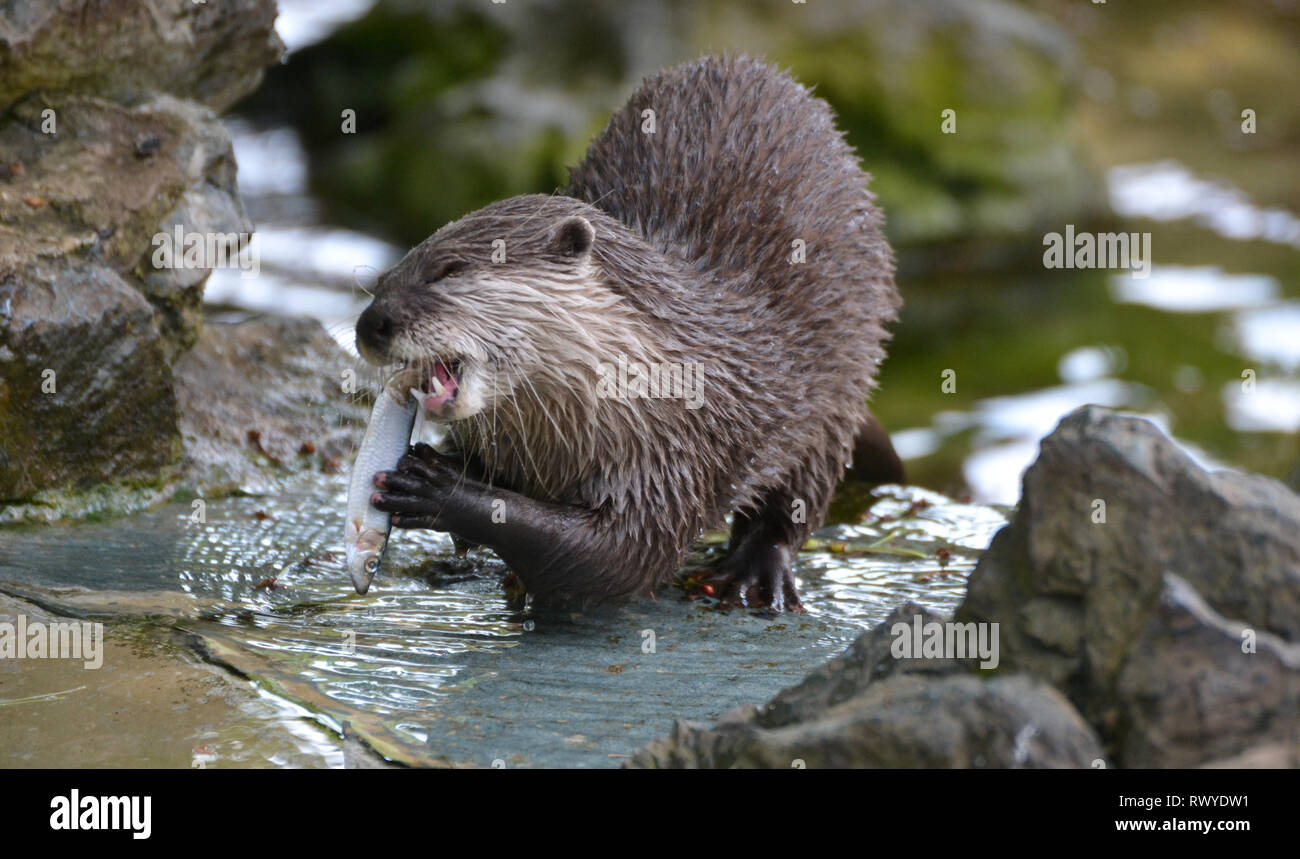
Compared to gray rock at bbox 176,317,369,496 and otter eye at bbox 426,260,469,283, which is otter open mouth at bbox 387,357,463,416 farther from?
gray rock at bbox 176,317,369,496

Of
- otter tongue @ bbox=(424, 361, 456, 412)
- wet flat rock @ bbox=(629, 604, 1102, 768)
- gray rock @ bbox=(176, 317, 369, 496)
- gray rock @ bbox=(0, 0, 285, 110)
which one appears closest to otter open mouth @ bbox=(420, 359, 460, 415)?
otter tongue @ bbox=(424, 361, 456, 412)

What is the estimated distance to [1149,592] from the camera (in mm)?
1937

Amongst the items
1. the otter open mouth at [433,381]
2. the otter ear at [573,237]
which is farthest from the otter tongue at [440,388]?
the otter ear at [573,237]

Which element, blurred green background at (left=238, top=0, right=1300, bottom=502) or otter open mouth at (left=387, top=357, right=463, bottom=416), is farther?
blurred green background at (left=238, top=0, right=1300, bottom=502)

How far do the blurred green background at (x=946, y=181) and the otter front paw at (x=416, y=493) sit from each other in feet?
12.2

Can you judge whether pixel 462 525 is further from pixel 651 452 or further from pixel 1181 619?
pixel 1181 619

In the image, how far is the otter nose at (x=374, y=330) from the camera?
270cm

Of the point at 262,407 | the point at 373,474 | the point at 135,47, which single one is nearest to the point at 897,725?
the point at 373,474

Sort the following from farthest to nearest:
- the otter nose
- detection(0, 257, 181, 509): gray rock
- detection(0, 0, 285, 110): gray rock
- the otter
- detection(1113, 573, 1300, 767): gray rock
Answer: detection(0, 0, 285, 110): gray rock → detection(0, 257, 181, 509): gray rock → the otter → the otter nose → detection(1113, 573, 1300, 767): gray rock

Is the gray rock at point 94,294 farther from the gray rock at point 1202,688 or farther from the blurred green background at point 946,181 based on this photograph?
the blurred green background at point 946,181

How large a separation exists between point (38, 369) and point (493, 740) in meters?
1.60

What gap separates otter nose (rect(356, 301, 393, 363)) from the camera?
2.70m

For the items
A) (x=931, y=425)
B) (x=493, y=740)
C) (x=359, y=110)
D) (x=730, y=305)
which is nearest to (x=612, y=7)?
(x=359, y=110)

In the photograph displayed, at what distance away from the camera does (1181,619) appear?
6.03 feet
